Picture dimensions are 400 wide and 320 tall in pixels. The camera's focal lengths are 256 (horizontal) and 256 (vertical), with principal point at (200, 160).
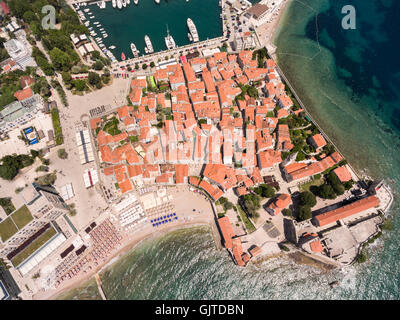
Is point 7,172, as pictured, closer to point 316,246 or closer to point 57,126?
point 57,126

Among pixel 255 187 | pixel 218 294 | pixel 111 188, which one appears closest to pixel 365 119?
pixel 255 187

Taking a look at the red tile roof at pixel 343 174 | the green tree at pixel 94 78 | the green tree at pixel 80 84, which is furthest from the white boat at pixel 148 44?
the red tile roof at pixel 343 174

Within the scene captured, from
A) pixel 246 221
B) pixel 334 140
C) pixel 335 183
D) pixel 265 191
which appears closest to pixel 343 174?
pixel 335 183

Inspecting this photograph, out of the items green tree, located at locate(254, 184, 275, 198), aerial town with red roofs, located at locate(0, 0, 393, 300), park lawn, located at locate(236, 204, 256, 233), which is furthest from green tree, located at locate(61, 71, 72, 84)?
green tree, located at locate(254, 184, 275, 198)

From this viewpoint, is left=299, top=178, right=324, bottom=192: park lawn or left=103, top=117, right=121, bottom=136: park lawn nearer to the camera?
left=299, top=178, right=324, bottom=192: park lawn

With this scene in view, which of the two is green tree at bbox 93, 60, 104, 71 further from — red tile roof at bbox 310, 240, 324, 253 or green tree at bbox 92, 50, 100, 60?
red tile roof at bbox 310, 240, 324, 253

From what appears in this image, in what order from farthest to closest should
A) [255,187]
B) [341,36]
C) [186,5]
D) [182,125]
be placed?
1. [186,5]
2. [341,36]
3. [182,125]
4. [255,187]

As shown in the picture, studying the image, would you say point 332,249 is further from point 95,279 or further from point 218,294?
point 95,279
